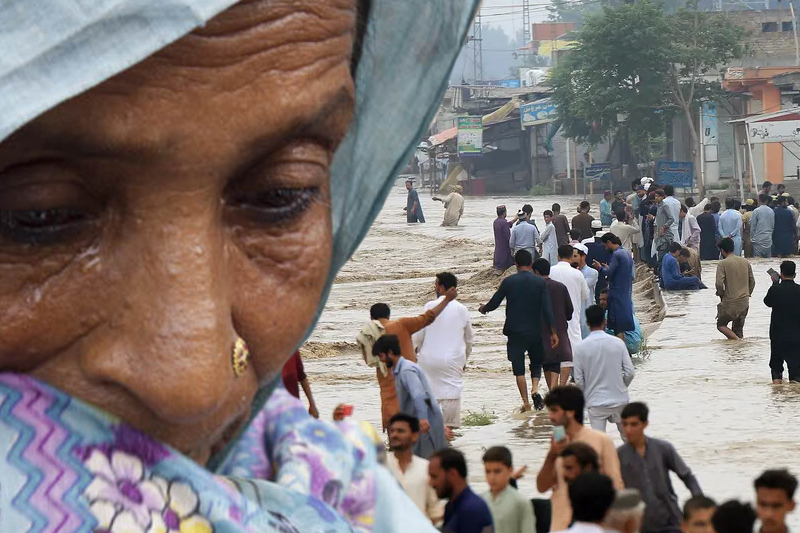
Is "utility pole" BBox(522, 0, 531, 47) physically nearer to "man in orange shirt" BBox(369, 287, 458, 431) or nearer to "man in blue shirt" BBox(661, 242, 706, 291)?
"man in blue shirt" BBox(661, 242, 706, 291)

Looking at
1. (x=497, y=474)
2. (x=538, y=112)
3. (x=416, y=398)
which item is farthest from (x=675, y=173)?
(x=497, y=474)

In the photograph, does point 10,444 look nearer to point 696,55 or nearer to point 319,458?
point 319,458

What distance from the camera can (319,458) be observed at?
3.84ft

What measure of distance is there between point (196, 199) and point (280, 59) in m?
0.12

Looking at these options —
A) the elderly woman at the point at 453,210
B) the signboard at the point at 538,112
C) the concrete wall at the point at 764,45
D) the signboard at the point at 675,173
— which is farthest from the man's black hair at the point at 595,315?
the signboard at the point at 538,112

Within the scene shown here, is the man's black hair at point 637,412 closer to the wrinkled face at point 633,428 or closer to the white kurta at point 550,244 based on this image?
the wrinkled face at point 633,428

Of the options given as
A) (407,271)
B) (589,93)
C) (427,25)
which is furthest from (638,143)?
(427,25)

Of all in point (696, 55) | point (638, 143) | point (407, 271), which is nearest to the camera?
→ point (407, 271)

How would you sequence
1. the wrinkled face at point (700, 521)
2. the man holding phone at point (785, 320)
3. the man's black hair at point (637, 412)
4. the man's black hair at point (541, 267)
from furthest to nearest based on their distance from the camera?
the man holding phone at point (785, 320)
the man's black hair at point (541, 267)
the man's black hair at point (637, 412)
the wrinkled face at point (700, 521)

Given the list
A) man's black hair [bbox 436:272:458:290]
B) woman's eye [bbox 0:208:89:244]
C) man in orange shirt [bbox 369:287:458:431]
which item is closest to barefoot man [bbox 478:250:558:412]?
man's black hair [bbox 436:272:458:290]

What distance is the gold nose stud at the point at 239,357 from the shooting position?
0.95 m

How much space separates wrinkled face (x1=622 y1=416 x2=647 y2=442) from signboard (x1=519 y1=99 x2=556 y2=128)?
152 ft

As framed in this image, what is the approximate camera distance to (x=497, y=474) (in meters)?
7.02

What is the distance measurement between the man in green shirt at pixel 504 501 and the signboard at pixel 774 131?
26171mm
